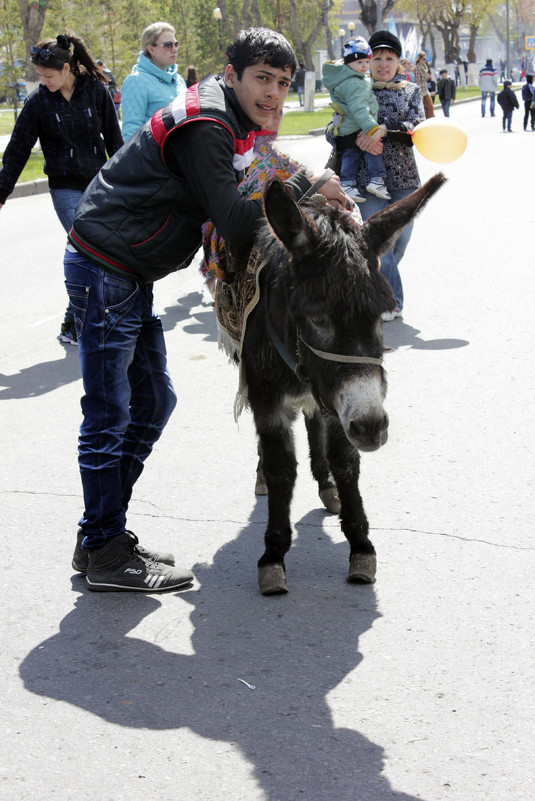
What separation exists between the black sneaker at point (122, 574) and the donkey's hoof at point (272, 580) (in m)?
0.31

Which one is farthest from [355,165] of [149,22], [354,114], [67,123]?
[149,22]

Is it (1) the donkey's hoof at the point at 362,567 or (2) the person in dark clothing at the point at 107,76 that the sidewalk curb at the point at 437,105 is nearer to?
(2) the person in dark clothing at the point at 107,76

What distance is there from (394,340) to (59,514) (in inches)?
141

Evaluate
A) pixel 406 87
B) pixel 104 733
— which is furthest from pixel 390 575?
pixel 406 87

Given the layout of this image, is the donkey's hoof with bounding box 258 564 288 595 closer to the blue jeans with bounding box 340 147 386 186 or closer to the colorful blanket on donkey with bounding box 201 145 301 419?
the colorful blanket on donkey with bounding box 201 145 301 419

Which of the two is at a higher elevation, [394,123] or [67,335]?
[394,123]

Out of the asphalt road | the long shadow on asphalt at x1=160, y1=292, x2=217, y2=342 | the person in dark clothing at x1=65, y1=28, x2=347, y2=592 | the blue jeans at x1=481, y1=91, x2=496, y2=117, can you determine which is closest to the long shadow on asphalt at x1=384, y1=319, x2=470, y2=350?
the asphalt road

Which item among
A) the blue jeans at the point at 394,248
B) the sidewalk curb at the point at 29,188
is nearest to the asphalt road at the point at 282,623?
the blue jeans at the point at 394,248

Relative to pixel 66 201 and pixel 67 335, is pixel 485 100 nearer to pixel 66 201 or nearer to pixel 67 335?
pixel 66 201

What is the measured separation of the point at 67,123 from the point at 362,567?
4.78 m

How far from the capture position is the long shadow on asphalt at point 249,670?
2.70m

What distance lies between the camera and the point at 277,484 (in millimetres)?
3791

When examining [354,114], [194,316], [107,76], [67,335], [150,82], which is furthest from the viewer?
[107,76]

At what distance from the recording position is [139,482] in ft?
16.0
